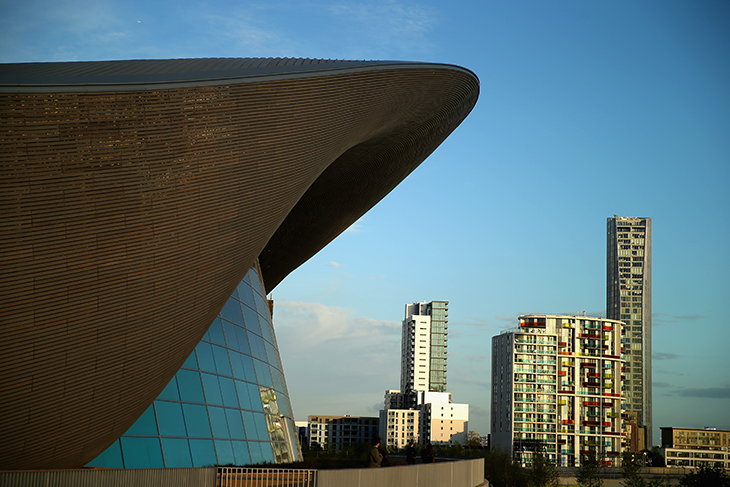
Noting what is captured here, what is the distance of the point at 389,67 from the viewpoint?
16.9 metres

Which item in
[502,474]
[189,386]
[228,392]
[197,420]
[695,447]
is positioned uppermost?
[189,386]

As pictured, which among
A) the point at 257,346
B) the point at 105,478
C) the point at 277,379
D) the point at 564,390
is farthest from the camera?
the point at 564,390

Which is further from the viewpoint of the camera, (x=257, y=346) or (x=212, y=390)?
(x=257, y=346)

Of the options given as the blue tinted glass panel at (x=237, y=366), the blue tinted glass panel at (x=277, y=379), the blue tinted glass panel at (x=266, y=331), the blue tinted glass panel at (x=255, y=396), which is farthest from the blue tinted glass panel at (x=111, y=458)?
the blue tinted glass panel at (x=266, y=331)

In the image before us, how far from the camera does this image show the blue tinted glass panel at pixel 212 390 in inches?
768

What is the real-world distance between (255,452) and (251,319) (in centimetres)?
596

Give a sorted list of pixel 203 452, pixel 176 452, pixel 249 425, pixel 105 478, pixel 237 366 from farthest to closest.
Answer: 1. pixel 237 366
2. pixel 249 425
3. pixel 203 452
4. pixel 176 452
5. pixel 105 478

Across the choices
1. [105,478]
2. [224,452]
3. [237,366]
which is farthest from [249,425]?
[105,478]

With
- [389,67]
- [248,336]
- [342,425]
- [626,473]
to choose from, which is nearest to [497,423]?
[626,473]

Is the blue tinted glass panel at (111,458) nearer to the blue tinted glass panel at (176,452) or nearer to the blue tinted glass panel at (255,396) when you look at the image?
the blue tinted glass panel at (176,452)

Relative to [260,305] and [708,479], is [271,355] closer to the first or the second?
[260,305]

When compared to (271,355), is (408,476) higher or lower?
lower

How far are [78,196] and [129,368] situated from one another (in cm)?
387

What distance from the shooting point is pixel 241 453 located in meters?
19.7
